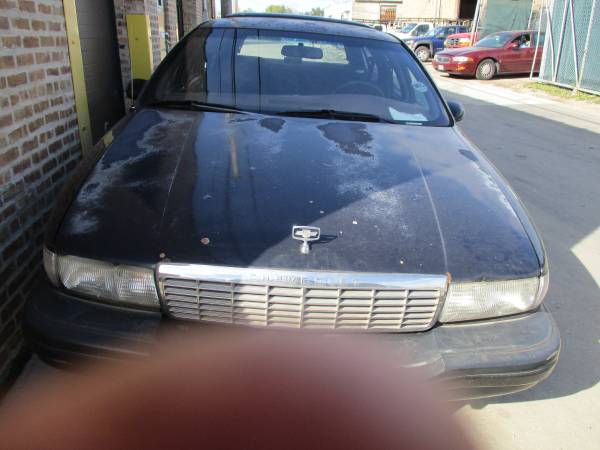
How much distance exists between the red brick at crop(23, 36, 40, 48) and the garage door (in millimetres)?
1481

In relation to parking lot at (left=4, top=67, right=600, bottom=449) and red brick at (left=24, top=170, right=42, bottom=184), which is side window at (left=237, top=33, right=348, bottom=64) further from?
parking lot at (left=4, top=67, right=600, bottom=449)

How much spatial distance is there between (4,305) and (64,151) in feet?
4.07

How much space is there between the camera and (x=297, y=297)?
174cm

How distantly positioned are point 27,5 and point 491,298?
2.77 m

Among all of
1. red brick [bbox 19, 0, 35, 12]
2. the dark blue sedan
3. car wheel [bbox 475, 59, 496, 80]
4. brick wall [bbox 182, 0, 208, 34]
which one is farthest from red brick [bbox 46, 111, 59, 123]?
the dark blue sedan

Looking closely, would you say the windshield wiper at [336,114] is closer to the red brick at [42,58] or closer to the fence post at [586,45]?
the red brick at [42,58]

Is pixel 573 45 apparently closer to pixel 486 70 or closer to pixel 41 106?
pixel 486 70

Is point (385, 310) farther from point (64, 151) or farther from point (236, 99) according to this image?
point (64, 151)

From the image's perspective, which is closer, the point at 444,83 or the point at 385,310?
the point at 385,310

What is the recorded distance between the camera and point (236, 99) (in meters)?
2.96

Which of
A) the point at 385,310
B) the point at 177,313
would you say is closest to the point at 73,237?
the point at 177,313

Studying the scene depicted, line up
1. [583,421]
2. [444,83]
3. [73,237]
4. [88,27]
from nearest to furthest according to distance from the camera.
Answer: [73,237], [583,421], [88,27], [444,83]

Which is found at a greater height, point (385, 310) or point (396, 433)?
point (385, 310)

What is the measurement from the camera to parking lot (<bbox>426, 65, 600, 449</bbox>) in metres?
2.24
